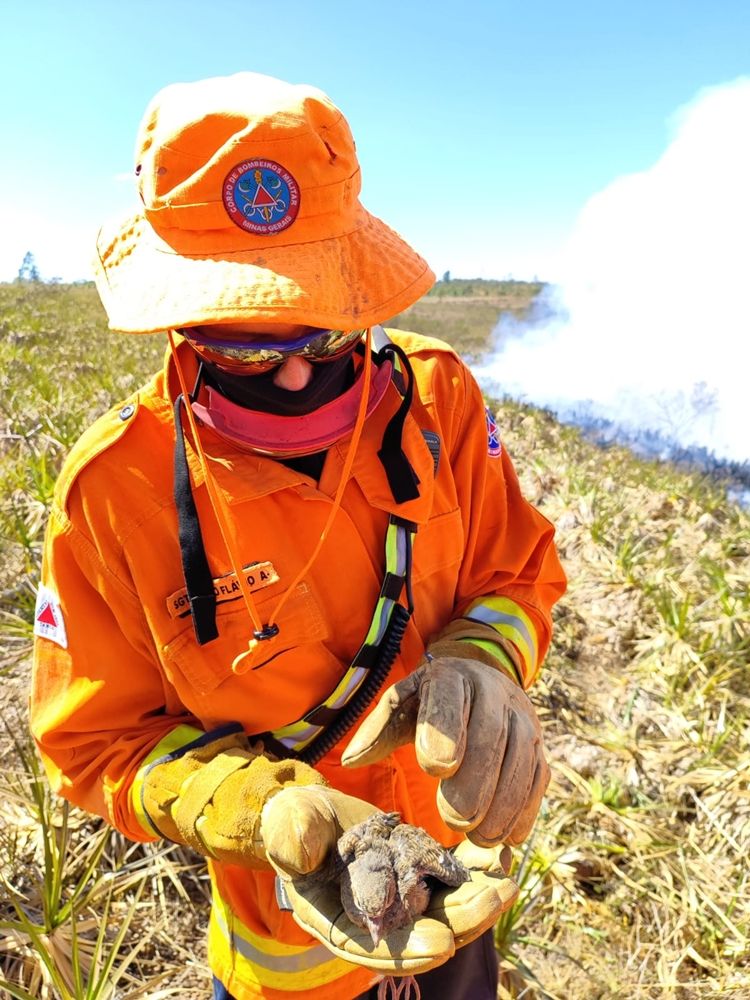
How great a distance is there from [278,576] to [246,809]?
478 mm

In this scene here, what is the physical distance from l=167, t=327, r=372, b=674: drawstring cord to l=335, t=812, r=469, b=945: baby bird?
1.40ft

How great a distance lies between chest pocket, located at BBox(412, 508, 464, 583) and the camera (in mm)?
1560

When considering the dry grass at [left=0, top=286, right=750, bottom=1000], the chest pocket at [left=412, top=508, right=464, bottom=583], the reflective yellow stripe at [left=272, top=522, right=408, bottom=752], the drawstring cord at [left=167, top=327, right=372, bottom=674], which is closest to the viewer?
the drawstring cord at [left=167, top=327, right=372, bottom=674]

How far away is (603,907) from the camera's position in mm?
2568

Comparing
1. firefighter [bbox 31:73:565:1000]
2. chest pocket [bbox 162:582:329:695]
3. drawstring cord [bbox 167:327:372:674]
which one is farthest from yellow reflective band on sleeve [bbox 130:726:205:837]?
drawstring cord [bbox 167:327:372:674]

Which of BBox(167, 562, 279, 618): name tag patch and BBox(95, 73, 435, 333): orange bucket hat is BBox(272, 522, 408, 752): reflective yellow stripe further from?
BBox(95, 73, 435, 333): orange bucket hat

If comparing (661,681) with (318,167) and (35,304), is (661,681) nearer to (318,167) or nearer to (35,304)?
(318,167)

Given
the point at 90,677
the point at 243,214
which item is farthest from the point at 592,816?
the point at 243,214

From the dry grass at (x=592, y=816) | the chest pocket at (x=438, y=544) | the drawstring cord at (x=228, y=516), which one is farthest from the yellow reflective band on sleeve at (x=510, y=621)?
the dry grass at (x=592, y=816)

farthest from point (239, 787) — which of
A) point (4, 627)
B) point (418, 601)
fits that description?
point (4, 627)

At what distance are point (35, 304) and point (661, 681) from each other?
1670 cm

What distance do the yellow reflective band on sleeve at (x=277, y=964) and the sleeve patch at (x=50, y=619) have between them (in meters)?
0.83

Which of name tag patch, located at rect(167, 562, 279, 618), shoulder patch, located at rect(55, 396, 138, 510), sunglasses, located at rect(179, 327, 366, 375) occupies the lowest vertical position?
name tag patch, located at rect(167, 562, 279, 618)

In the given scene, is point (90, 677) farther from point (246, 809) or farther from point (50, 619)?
point (246, 809)
